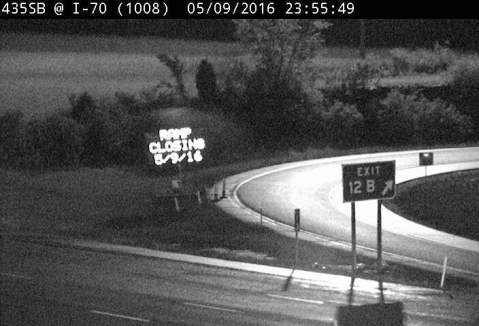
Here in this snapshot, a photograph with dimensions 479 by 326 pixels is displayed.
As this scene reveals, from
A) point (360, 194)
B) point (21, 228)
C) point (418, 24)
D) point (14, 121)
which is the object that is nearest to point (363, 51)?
point (418, 24)

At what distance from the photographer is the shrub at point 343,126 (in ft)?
266

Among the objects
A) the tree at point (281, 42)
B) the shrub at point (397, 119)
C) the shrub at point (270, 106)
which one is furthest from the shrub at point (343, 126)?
the tree at point (281, 42)

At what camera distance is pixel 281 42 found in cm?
8462

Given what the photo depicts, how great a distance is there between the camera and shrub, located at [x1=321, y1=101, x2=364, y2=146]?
81.1 m

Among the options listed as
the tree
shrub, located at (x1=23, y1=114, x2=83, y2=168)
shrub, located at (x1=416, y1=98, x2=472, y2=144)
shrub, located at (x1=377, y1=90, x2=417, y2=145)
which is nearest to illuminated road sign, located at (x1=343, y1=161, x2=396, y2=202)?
shrub, located at (x1=23, y1=114, x2=83, y2=168)

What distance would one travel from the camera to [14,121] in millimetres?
74000

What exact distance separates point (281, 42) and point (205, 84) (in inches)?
346

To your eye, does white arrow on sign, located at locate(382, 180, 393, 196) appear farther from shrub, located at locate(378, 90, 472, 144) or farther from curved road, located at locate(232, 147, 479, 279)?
shrub, located at locate(378, 90, 472, 144)

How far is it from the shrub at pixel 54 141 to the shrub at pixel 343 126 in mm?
22925

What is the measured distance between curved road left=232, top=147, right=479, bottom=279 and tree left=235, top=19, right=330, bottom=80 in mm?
20440

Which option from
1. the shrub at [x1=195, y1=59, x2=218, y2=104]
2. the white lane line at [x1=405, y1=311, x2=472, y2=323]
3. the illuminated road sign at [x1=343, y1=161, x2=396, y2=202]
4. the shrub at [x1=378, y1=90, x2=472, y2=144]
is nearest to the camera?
the white lane line at [x1=405, y1=311, x2=472, y2=323]

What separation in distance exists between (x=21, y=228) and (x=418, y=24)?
78.8 meters

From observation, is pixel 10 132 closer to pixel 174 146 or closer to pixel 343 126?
pixel 343 126

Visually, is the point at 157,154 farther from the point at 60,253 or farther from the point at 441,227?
the point at 441,227
